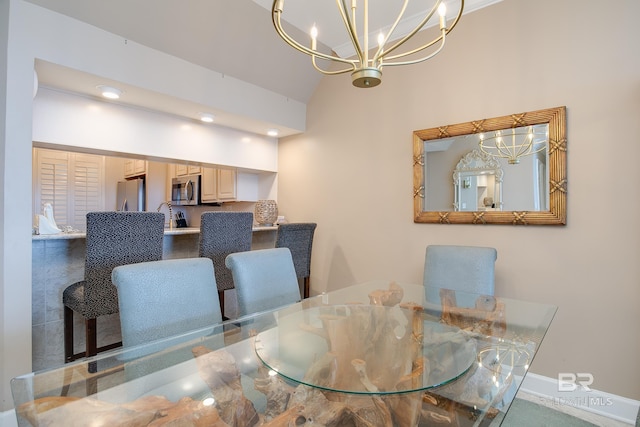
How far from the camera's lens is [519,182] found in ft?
7.39

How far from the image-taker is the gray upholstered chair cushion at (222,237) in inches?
97.8

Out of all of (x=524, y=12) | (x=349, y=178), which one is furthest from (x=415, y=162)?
(x=524, y=12)

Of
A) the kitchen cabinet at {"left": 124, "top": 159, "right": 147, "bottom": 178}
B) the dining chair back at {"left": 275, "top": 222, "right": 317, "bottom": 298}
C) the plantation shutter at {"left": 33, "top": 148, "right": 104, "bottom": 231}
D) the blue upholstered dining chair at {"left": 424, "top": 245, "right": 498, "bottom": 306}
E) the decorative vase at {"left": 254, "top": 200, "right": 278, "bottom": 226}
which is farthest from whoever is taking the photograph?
the kitchen cabinet at {"left": 124, "top": 159, "right": 147, "bottom": 178}

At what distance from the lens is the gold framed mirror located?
2.12m

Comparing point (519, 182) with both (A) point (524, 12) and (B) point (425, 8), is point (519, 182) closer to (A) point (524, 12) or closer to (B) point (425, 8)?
(A) point (524, 12)

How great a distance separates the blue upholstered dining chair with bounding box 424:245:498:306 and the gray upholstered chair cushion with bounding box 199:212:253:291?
4.83 feet

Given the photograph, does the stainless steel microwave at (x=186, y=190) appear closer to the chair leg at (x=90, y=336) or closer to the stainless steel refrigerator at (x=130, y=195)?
the stainless steel refrigerator at (x=130, y=195)

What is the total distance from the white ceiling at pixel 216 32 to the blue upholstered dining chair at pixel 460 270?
1.83 meters

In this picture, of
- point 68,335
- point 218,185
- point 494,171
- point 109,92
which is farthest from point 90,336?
point 494,171

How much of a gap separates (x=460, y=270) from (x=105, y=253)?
2.20m

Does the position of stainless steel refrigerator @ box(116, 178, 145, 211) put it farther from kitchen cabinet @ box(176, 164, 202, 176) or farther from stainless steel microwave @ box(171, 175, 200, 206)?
kitchen cabinet @ box(176, 164, 202, 176)

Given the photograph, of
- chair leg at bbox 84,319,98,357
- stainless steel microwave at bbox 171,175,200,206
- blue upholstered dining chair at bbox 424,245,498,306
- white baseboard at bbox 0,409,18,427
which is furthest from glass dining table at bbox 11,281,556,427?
stainless steel microwave at bbox 171,175,200,206

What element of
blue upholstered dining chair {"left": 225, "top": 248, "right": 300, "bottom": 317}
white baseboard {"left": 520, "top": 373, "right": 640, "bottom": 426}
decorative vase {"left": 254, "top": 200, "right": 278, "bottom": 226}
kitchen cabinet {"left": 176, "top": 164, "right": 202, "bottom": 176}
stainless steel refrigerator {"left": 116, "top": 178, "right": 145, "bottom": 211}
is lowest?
white baseboard {"left": 520, "top": 373, "right": 640, "bottom": 426}

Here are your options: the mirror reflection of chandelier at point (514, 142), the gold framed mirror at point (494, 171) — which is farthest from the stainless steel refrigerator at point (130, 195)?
the mirror reflection of chandelier at point (514, 142)
